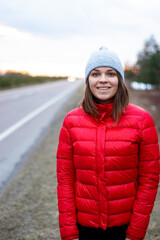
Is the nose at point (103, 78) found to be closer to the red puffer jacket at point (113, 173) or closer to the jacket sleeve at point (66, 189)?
the red puffer jacket at point (113, 173)

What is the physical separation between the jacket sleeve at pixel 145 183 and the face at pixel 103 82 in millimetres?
266

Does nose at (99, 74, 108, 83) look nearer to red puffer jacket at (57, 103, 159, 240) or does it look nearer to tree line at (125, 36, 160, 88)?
red puffer jacket at (57, 103, 159, 240)

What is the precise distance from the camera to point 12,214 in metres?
3.52

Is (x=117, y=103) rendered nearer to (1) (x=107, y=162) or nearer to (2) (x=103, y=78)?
(2) (x=103, y=78)

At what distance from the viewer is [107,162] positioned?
167 cm

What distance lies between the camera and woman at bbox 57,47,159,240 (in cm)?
166

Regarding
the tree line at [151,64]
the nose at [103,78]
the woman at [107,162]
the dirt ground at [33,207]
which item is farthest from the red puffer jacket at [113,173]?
the tree line at [151,64]

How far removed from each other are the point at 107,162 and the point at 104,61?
0.62 m

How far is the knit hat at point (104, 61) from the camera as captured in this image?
1.71 metres

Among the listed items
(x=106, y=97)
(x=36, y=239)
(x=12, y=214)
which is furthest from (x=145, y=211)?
(x=12, y=214)

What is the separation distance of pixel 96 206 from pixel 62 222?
245mm

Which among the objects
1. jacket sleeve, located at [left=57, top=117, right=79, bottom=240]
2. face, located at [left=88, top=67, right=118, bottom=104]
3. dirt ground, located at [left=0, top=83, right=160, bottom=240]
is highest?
face, located at [left=88, top=67, right=118, bottom=104]

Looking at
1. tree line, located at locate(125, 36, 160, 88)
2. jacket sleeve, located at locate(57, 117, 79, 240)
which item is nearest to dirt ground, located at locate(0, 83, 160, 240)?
jacket sleeve, located at locate(57, 117, 79, 240)

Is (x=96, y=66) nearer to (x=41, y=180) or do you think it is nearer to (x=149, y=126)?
(x=149, y=126)
